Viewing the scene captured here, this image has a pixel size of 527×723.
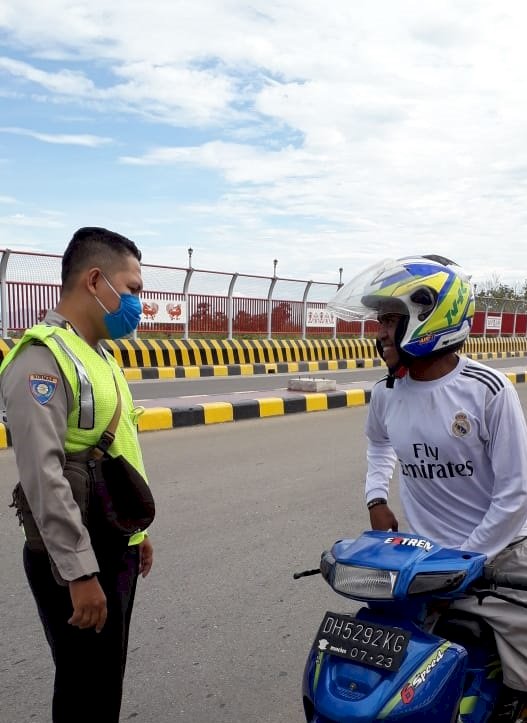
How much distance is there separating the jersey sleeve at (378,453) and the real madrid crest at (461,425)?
1.14 ft

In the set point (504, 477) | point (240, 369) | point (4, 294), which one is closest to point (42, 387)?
point (504, 477)

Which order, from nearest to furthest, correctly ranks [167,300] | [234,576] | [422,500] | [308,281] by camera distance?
[422,500] < [234,576] < [167,300] < [308,281]

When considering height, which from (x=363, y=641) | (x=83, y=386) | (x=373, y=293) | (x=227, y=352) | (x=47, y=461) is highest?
(x=373, y=293)

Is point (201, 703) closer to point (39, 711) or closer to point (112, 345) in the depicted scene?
point (39, 711)

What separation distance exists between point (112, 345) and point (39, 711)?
479 inches

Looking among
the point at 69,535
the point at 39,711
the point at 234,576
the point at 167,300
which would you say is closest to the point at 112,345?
the point at 167,300

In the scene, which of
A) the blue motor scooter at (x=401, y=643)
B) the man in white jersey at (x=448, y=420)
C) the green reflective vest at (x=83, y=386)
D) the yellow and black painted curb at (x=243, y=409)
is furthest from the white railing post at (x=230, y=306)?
the blue motor scooter at (x=401, y=643)

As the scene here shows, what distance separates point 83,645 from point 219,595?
182 cm

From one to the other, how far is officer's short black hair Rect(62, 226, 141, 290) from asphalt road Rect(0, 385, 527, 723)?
1700 millimetres

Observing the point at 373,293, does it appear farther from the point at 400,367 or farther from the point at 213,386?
the point at 213,386

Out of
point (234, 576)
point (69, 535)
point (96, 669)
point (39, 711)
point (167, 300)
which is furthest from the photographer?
point (167, 300)

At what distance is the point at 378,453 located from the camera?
2.42m

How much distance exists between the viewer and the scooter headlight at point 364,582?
1.58m

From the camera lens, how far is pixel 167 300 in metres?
15.5
